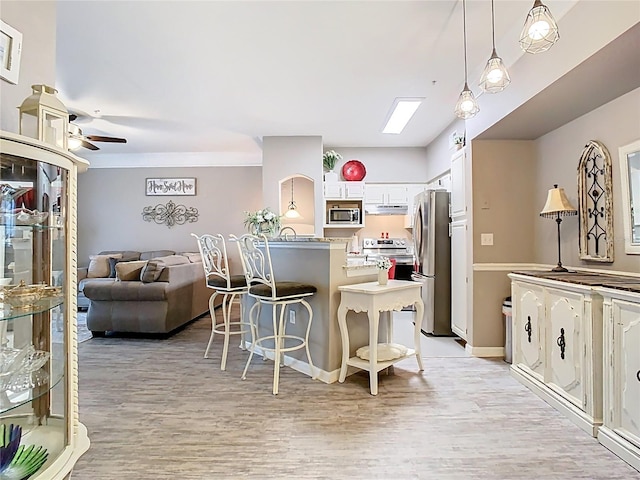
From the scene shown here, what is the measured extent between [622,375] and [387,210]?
4.48 m

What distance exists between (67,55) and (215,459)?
134 inches

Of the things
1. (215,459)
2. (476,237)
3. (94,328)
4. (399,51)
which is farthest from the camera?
(94,328)

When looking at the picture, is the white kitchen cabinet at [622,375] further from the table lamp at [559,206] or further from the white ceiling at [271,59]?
the white ceiling at [271,59]

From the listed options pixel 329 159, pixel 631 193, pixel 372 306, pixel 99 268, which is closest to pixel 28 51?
pixel 372 306

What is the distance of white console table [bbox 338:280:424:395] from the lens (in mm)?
2777

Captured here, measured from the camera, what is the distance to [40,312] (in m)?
1.41

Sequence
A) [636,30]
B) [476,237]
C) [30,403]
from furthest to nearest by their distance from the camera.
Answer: [476,237] → [636,30] → [30,403]

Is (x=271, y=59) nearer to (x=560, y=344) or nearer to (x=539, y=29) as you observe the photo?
(x=539, y=29)

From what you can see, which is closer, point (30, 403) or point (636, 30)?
point (30, 403)

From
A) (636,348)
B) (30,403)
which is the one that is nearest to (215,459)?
(30,403)

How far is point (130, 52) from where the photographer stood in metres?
3.12

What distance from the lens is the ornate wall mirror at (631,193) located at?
239 cm

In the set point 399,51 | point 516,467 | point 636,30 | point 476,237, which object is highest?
point 399,51

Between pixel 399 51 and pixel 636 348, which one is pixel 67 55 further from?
pixel 636 348
